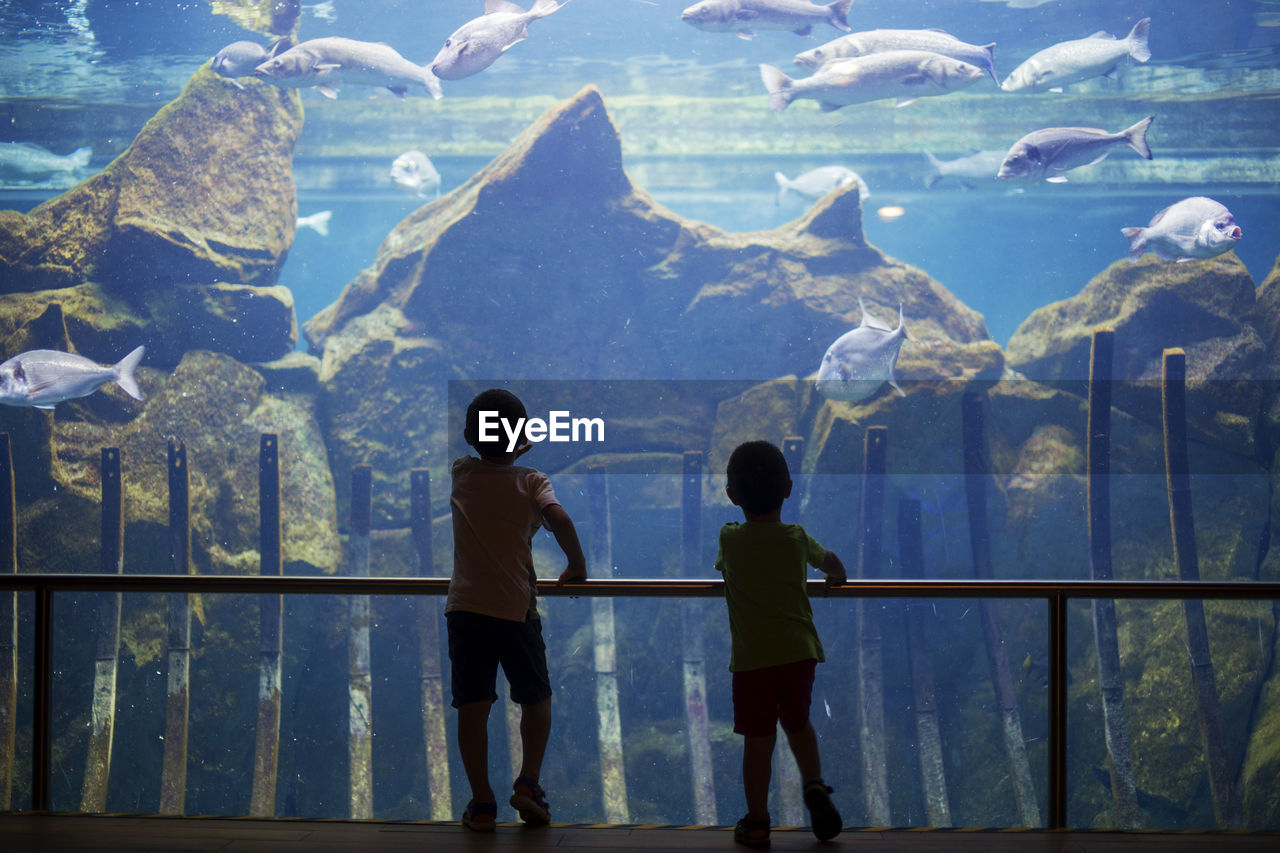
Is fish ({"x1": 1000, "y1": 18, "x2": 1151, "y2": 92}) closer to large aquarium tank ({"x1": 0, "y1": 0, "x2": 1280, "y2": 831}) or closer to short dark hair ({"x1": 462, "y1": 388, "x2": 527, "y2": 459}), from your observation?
large aquarium tank ({"x1": 0, "y1": 0, "x2": 1280, "y2": 831})

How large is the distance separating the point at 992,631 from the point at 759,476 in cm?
823

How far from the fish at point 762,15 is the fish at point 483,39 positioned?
80.7 inches

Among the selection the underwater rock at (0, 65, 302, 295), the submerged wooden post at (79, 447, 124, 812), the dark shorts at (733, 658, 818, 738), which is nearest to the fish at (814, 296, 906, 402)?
the dark shorts at (733, 658, 818, 738)

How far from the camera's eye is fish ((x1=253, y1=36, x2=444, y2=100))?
917 centimetres

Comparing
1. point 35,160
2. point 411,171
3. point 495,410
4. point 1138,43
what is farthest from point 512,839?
point 35,160

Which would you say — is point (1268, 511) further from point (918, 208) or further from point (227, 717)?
point (918, 208)

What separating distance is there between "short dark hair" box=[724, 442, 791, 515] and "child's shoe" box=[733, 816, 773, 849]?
34.0 inches

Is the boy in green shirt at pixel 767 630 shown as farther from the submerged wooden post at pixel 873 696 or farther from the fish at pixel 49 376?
the fish at pixel 49 376

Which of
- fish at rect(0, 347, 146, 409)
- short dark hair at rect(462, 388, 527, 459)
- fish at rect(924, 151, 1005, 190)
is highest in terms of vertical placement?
fish at rect(924, 151, 1005, 190)

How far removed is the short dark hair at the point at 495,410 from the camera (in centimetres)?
217

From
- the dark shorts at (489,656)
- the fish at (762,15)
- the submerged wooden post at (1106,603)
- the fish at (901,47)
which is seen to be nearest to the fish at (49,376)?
the dark shorts at (489,656)

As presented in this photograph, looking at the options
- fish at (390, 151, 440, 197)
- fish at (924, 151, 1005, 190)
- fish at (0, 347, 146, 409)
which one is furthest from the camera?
fish at (924, 151, 1005, 190)

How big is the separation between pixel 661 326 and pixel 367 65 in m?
7.09

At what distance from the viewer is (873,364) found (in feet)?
27.8
